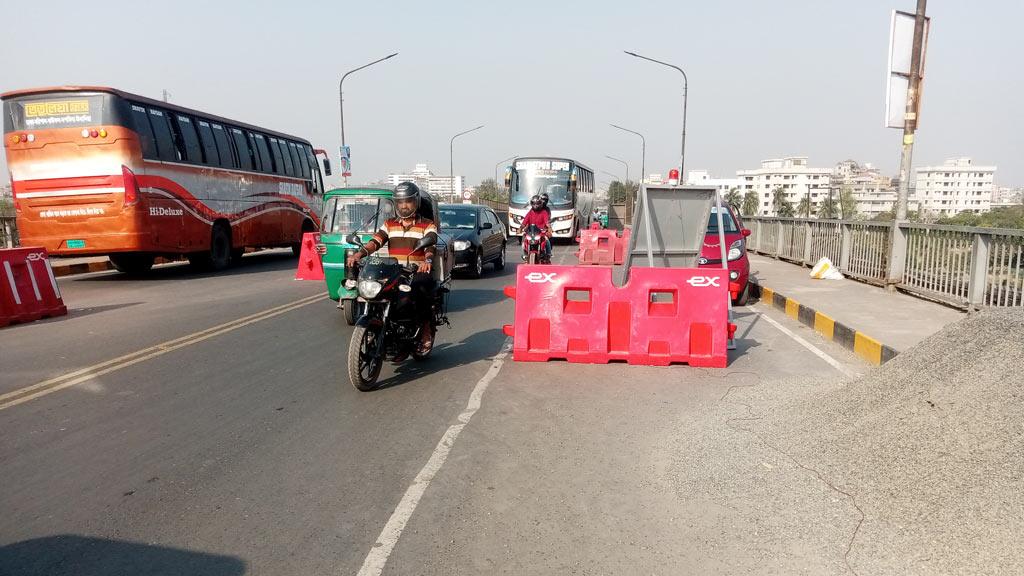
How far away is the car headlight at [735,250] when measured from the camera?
37.1ft

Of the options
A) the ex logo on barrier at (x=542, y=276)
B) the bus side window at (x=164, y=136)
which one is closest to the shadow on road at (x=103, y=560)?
the ex logo on barrier at (x=542, y=276)

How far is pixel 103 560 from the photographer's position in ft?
10.1

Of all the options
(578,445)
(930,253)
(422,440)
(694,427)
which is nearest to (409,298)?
(422,440)

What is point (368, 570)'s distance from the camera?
2.97 m

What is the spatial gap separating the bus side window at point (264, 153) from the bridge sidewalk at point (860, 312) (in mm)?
13842

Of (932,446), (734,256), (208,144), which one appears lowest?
(932,446)

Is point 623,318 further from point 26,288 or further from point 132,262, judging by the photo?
point 132,262

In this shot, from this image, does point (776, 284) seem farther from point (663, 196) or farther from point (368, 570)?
point (368, 570)

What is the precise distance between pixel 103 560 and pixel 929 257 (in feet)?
36.8

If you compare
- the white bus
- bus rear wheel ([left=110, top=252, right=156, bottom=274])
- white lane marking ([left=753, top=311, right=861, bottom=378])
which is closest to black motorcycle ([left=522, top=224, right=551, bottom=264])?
white lane marking ([left=753, top=311, right=861, bottom=378])

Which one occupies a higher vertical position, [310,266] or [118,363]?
[310,266]

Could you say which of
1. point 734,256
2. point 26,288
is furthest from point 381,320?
point 734,256

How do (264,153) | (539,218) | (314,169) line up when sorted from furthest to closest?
(314,169), (264,153), (539,218)

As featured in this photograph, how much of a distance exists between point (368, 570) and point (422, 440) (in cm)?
169
